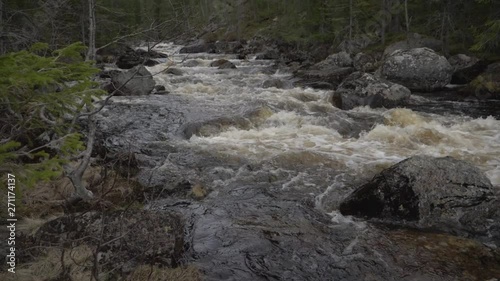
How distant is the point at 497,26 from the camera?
672 inches

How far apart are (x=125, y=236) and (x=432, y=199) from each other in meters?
5.47

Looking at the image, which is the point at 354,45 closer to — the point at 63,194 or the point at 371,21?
the point at 371,21

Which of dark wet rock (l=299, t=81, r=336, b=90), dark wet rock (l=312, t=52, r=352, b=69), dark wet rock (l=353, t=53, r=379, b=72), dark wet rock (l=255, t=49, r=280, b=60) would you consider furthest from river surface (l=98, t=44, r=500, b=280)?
dark wet rock (l=255, t=49, r=280, b=60)

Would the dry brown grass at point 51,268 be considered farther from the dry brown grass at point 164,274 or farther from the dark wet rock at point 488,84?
the dark wet rock at point 488,84

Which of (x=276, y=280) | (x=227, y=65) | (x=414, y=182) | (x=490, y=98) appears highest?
(x=414, y=182)

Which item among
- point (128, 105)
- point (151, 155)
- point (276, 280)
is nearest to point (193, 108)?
point (128, 105)

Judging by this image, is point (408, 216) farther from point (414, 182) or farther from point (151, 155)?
point (151, 155)

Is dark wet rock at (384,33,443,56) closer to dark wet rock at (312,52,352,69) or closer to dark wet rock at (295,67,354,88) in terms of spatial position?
dark wet rock at (312,52,352,69)

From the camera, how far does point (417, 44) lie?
87.6 feet

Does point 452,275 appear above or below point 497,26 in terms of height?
below

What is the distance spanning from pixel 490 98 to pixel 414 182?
14253mm

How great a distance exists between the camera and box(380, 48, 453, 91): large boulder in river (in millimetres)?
19906

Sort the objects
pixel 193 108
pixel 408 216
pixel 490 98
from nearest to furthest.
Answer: pixel 408 216
pixel 193 108
pixel 490 98

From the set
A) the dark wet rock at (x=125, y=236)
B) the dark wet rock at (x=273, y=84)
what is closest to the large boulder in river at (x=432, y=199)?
the dark wet rock at (x=125, y=236)
